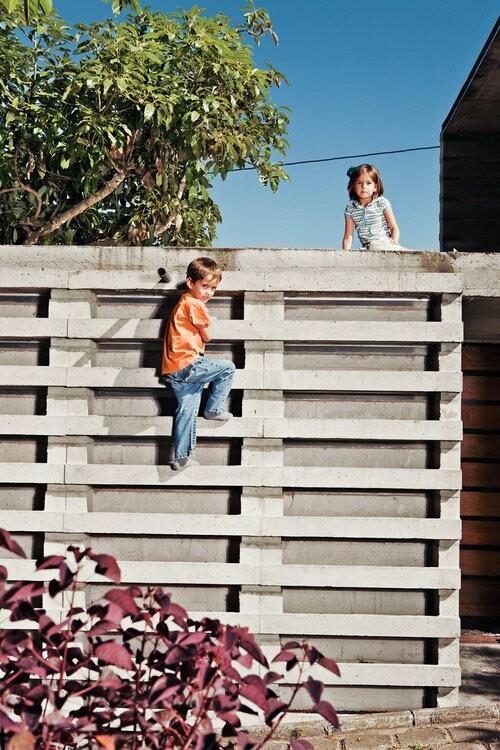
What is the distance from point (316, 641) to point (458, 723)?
3.80 ft

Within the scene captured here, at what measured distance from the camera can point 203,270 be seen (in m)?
5.71

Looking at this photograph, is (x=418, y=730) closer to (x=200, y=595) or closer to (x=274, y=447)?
(x=200, y=595)

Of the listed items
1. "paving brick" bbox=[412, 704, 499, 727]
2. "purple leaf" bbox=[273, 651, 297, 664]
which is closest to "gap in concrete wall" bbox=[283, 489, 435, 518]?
"paving brick" bbox=[412, 704, 499, 727]

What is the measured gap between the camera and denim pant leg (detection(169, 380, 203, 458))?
584 cm

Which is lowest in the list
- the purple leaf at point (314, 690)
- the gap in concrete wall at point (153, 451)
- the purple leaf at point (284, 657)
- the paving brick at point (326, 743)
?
the paving brick at point (326, 743)

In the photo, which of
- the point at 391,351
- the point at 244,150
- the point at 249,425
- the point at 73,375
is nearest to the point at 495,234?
the point at 244,150

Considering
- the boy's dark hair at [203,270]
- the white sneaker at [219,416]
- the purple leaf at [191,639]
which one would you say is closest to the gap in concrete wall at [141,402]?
the white sneaker at [219,416]

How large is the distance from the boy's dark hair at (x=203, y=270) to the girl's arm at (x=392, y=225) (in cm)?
169

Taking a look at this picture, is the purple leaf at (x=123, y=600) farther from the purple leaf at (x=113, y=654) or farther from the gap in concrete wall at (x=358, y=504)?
the gap in concrete wall at (x=358, y=504)

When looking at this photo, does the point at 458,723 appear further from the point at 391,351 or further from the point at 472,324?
the point at 472,324

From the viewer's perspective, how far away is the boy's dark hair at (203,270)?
5715mm

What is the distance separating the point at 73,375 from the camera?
595 cm

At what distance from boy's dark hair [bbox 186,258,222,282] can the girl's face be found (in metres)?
1.67

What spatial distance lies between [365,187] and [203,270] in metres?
1.82
